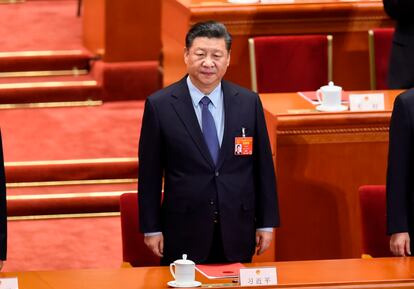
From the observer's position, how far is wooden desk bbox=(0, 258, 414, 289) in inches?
162

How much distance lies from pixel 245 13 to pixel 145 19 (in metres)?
1.47

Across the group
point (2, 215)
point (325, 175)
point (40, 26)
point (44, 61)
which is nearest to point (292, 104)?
point (325, 175)

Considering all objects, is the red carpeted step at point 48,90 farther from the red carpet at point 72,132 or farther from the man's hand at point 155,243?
the man's hand at point 155,243

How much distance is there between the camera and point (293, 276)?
167 inches

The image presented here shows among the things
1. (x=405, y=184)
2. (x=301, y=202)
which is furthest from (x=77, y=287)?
(x=301, y=202)

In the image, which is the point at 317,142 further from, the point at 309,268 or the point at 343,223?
the point at 309,268

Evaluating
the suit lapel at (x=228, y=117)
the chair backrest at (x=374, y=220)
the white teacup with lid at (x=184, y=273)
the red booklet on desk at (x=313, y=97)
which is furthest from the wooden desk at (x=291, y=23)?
the white teacup with lid at (x=184, y=273)

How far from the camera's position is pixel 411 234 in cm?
470

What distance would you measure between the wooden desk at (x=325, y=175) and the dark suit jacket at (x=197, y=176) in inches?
37.3

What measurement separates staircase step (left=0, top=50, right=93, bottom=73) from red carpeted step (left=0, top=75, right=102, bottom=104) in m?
0.15

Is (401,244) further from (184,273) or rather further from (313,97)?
(313,97)

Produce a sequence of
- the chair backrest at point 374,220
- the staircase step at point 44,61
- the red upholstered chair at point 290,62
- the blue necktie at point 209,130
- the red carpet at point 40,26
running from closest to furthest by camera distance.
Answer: the blue necktie at point 209,130 < the chair backrest at point 374,220 < the red upholstered chair at point 290,62 < the staircase step at point 44,61 < the red carpet at point 40,26

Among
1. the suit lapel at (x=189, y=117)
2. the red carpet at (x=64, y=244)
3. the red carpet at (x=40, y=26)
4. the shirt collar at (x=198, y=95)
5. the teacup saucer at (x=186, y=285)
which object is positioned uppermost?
the red carpet at (x=40, y=26)

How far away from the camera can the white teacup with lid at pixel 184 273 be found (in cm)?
408
